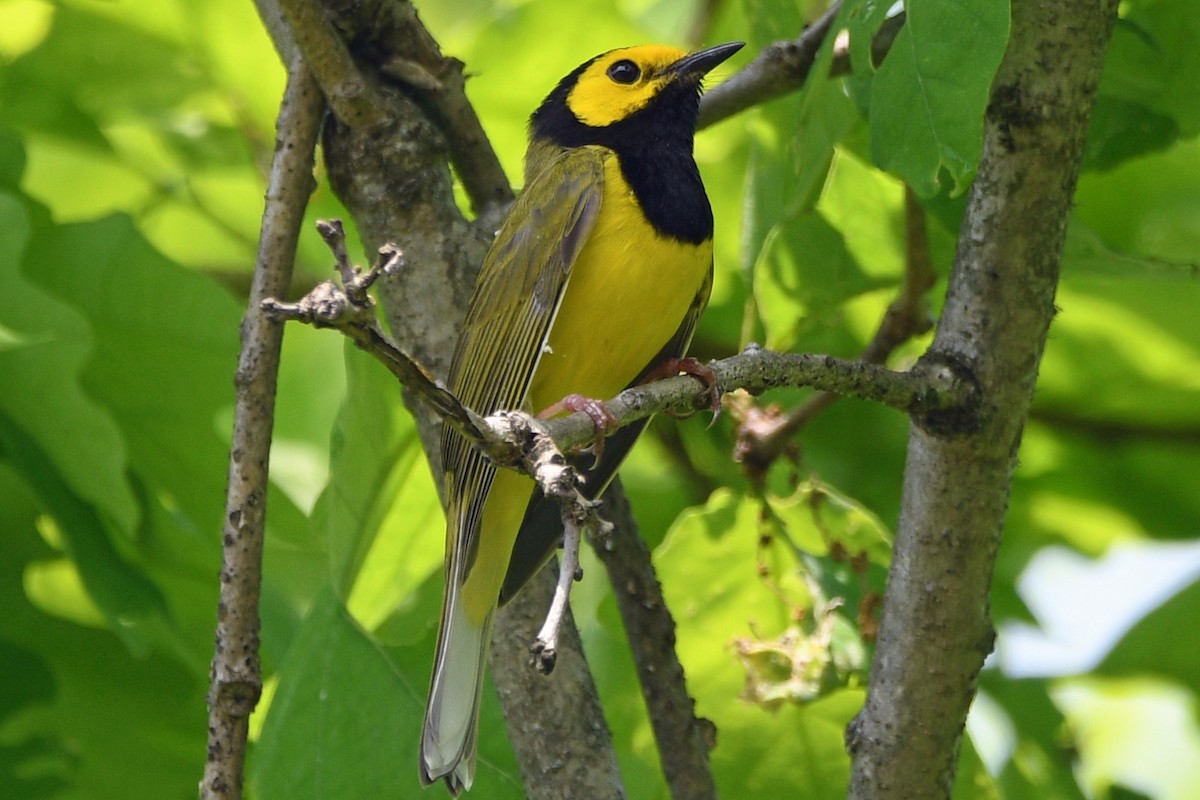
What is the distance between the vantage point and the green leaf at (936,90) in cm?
226

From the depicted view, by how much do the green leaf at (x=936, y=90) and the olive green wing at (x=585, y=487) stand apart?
85 centimetres

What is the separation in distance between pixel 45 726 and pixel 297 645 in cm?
93

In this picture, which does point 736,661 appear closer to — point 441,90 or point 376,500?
point 376,500

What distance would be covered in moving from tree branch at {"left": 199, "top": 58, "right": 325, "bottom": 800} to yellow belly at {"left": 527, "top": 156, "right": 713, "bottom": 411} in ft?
2.41

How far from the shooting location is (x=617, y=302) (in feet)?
11.1

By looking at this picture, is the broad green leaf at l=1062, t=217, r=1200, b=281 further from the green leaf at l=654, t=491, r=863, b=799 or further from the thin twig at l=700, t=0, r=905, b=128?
the green leaf at l=654, t=491, r=863, b=799

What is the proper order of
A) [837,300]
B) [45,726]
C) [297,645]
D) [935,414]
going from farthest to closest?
[837,300]
[45,726]
[297,645]
[935,414]

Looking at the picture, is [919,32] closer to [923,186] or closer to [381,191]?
[923,186]

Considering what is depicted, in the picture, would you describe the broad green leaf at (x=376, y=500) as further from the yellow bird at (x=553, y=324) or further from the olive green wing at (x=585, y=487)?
the olive green wing at (x=585, y=487)

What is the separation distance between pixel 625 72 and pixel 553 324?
44.9 inches

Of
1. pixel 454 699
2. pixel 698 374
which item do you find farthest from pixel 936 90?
pixel 454 699

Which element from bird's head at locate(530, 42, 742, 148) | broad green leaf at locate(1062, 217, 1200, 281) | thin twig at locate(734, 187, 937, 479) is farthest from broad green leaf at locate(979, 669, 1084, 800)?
bird's head at locate(530, 42, 742, 148)

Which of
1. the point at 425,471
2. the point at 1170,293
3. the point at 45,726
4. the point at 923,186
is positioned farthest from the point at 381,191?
the point at 1170,293

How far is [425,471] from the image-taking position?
3.52 meters
